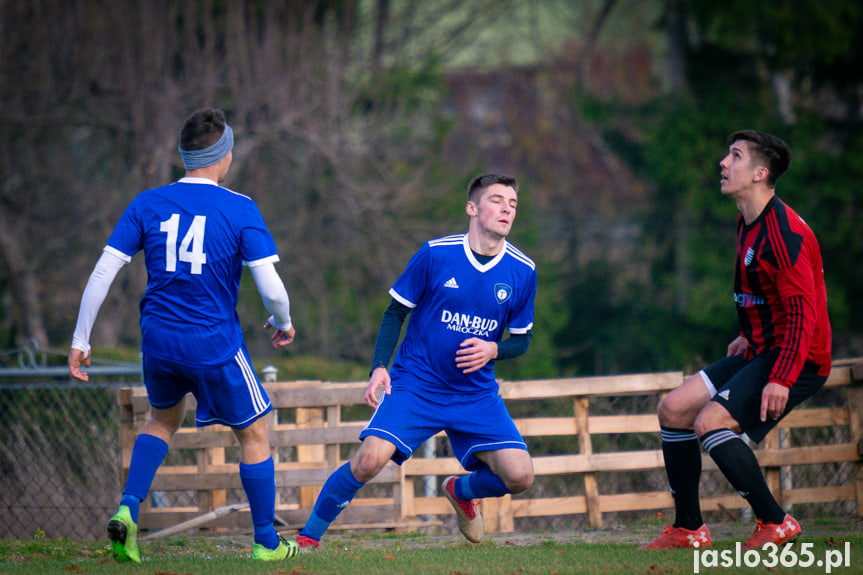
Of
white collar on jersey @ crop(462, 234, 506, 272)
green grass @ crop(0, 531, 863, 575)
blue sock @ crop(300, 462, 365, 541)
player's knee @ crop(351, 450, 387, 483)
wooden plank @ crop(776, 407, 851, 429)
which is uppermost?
white collar on jersey @ crop(462, 234, 506, 272)

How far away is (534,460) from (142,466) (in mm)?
3190

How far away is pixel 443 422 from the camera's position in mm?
4723

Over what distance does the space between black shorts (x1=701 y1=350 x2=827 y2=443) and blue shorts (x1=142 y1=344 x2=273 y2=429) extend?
2.49 metres

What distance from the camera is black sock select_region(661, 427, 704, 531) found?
4.79 m

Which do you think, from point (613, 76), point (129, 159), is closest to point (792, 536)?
point (129, 159)

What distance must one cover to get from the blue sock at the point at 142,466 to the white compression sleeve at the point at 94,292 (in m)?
0.61

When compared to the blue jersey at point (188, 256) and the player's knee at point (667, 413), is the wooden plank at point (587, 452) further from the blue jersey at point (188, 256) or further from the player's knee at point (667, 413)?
the blue jersey at point (188, 256)

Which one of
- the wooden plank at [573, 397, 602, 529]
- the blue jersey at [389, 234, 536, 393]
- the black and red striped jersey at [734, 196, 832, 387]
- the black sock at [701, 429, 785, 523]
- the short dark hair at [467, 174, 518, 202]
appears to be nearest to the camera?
the black and red striped jersey at [734, 196, 832, 387]

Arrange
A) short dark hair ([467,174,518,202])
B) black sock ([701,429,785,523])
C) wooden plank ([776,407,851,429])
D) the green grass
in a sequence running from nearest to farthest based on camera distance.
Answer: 1. the green grass
2. black sock ([701,429,785,523])
3. short dark hair ([467,174,518,202])
4. wooden plank ([776,407,851,429])

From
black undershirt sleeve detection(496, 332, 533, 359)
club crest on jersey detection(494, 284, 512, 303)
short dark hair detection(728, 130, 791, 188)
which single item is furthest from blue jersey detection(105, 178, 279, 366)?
short dark hair detection(728, 130, 791, 188)

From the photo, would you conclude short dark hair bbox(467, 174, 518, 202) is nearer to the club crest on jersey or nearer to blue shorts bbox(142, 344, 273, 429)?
the club crest on jersey

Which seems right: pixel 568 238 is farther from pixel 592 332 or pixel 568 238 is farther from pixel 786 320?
pixel 786 320

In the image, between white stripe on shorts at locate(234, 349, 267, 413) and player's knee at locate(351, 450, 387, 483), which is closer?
white stripe on shorts at locate(234, 349, 267, 413)

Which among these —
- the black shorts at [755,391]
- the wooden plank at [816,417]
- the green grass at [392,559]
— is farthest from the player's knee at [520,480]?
the wooden plank at [816,417]
